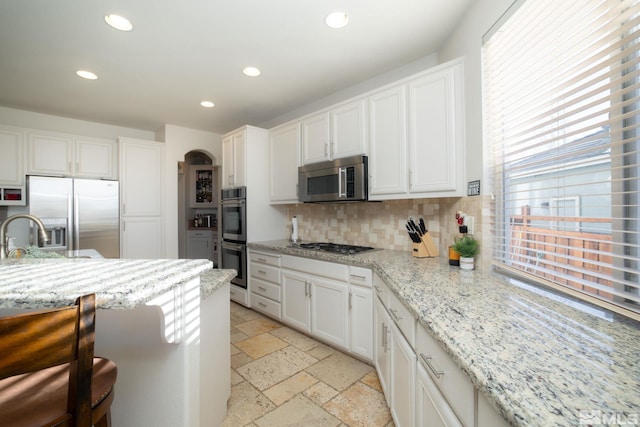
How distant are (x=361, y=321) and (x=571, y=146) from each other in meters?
1.73

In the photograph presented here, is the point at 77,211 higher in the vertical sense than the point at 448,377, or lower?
higher

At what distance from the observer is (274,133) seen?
3.47 meters

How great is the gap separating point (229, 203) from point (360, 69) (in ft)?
7.53

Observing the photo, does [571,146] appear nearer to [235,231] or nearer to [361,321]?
[361,321]

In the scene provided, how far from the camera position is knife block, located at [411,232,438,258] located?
2197 mm

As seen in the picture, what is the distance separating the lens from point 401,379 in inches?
54.0

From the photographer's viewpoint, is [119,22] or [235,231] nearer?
[119,22]

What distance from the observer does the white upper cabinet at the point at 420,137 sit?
1.94 metres

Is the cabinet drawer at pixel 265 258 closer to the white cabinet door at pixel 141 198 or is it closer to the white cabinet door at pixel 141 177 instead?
the white cabinet door at pixel 141 198

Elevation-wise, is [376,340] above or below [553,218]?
below

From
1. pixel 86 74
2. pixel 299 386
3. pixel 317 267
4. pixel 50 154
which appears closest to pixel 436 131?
pixel 317 267

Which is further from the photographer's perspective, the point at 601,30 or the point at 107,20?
the point at 107,20

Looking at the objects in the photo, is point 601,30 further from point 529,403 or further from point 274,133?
point 274,133

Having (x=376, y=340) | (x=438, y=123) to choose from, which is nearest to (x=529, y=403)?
(x=376, y=340)
